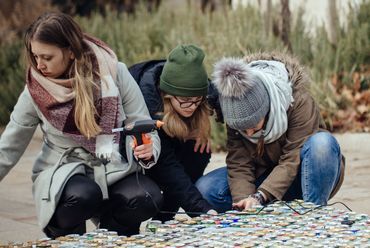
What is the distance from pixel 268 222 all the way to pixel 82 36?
1.22 meters

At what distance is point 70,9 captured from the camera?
51.9ft

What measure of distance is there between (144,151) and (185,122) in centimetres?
45

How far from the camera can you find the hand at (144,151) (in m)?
4.18

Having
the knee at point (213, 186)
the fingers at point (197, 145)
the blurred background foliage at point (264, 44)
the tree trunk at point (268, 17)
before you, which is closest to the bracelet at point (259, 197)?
the knee at point (213, 186)

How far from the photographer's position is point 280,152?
4.64 m

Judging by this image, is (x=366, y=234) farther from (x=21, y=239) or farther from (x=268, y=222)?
(x=21, y=239)

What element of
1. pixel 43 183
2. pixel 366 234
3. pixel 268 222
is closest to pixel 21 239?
pixel 43 183

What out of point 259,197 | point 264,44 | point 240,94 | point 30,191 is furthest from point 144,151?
point 264,44

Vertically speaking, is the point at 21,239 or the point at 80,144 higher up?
the point at 80,144

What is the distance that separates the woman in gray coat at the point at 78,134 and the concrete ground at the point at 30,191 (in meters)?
1.13

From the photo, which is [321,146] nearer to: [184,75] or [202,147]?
[202,147]

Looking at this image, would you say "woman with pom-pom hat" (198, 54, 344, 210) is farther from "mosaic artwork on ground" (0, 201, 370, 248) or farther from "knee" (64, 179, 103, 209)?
"knee" (64, 179, 103, 209)

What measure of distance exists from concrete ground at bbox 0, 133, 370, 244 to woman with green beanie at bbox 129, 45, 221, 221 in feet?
3.81

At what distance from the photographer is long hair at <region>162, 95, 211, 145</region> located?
14.9 feet
